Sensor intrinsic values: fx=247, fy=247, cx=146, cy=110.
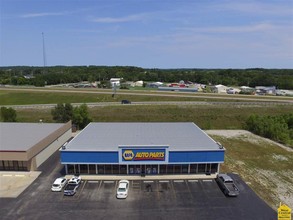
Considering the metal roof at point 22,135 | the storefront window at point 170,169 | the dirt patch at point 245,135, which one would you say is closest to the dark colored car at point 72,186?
the metal roof at point 22,135

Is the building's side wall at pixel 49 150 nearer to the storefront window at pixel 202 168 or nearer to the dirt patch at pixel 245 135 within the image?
the storefront window at pixel 202 168

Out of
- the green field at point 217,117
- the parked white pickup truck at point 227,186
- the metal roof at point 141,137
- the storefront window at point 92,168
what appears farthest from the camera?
the green field at point 217,117

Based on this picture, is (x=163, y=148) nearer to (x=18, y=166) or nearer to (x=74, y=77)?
(x=18, y=166)

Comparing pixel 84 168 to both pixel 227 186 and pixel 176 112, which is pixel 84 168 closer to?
pixel 227 186

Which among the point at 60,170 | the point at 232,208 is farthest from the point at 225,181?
the point at 60,170

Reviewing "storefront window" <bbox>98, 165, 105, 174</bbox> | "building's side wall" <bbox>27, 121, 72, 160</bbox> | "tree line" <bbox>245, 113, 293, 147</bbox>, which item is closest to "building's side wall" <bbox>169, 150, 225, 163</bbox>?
"storefront window" <bbox>98, 165, 105, 174</bbox>

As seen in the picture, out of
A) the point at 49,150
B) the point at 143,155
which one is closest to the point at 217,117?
the point at 143,155

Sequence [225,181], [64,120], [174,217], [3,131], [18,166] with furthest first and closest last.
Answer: [64,120] → [3,131] → [18,166] → [225,181] → [174,217]

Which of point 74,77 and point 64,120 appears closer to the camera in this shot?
point 64,120
